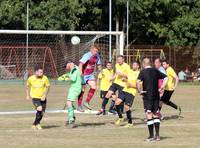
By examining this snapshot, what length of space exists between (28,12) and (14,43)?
32.0 ft

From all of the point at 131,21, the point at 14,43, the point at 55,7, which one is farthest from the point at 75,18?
the point at 14,43

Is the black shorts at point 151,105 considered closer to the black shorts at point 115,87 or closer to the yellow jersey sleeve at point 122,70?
the yellow jersey sleeve at point 122,70

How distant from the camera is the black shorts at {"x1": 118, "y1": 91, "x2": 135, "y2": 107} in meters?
16.2

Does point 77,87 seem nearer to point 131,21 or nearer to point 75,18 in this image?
point 75,18

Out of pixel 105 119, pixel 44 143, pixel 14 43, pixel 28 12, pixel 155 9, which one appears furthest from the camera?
pixel 155 9

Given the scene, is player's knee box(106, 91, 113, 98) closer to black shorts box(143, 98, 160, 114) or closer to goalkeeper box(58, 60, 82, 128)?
goalkeeper box(58, 60, 82, 128)

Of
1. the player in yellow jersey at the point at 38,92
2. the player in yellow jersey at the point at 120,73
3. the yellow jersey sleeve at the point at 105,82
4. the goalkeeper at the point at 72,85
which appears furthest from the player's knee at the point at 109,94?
the player in yellow jersey at the point at 38,92

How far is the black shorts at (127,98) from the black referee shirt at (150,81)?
2.79 metres

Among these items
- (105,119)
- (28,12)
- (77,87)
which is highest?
(28,12)

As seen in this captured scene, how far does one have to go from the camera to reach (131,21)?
58.9 meters

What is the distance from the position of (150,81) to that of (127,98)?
297 cm

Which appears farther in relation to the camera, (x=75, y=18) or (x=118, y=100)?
(x=75, y=18)

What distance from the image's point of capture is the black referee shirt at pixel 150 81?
13352 millimetres

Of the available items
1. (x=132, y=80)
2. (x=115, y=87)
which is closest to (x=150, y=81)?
(x=132, y=80)
